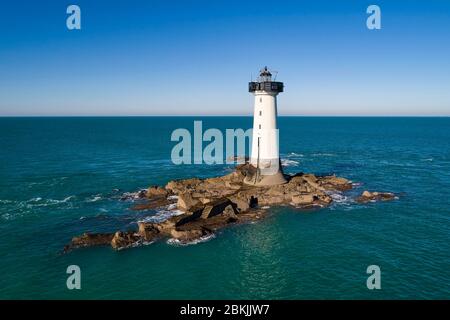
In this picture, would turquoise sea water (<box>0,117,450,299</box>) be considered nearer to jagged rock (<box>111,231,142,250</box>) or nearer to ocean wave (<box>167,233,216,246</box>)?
ocean wave (<box>167,233,216,246</box>)

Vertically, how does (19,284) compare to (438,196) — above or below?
below

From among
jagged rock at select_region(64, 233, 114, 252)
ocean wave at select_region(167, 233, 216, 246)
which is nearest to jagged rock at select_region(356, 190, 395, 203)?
ocean wave at select_region(167, 233, 216, 246)

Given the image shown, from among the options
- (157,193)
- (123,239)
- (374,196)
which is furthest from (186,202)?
(374,196)

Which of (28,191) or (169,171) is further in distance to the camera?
(169,171)

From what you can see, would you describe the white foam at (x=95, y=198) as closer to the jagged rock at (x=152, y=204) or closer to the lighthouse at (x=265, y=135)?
the jagged rock at (x=152, y=204)

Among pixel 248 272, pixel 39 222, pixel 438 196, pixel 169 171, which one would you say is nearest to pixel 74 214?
pixel 39 222
